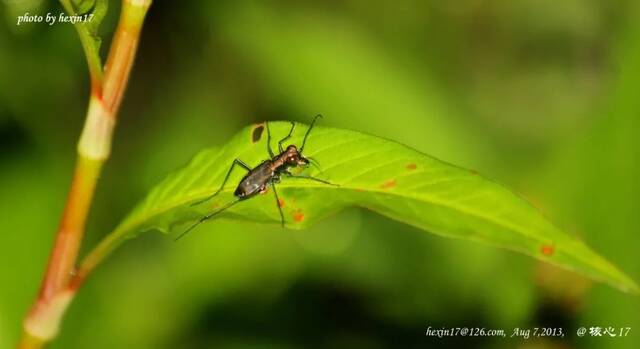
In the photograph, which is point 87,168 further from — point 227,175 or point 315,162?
point 315,162

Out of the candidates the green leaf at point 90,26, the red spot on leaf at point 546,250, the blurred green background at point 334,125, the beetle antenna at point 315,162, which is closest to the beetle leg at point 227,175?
the beetle antenna at point 315,162

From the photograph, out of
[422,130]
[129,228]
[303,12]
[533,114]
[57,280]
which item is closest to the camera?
[57,280]

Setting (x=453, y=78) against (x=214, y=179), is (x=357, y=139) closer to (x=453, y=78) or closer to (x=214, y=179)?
(x=214, y=179)

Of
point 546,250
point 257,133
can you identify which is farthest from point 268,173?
point 546,250

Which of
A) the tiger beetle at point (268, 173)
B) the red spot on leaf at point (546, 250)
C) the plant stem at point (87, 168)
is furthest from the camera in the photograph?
the tiger beetle at point (268, 173)

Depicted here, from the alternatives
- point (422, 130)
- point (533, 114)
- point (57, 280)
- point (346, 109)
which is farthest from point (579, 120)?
point (57, 280)

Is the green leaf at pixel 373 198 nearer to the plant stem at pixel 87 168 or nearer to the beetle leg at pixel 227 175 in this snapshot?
the beetle leg at pixel 227 175

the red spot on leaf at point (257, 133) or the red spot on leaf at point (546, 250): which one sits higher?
the red spot on leaf at point (546, 250)
